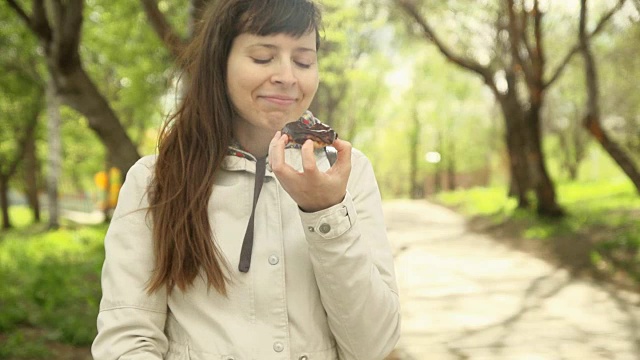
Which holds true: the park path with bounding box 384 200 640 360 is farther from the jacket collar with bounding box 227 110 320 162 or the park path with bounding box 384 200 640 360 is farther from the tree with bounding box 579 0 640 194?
Result: the jacket collar with bounding box 227 110 320 162

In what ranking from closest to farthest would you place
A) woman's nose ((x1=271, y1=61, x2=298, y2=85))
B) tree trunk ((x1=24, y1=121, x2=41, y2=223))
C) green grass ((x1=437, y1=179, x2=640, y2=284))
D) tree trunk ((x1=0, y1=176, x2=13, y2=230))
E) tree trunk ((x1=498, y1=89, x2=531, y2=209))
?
woman's nose ((x1=271, y1=61, x2=298, y2=85))
green grass ((x1=437, y1=179, x2=640, y2=284))
tree trunk ((x1=498, y1=89, x2=531, y2=209))
tree trunk ((x1=24, y1=121, x2=41, y2=223))
tree trunk ((x1=0, y1=176, x2=13, y2=230))

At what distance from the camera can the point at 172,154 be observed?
6.18 feet

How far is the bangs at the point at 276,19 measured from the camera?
5.83ft

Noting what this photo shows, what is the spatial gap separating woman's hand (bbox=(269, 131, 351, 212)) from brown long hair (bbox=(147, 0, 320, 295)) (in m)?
0.27

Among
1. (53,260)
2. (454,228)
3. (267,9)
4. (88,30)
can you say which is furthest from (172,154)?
(88,30)

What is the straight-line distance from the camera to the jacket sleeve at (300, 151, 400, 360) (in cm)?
159

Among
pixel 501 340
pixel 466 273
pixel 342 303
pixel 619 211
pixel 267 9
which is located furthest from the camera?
pixel 619 211

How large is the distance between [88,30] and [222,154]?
19.1 metres

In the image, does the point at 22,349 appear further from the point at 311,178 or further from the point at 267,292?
the point at 311,178

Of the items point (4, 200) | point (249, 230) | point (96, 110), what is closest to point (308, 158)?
point (249, 230)

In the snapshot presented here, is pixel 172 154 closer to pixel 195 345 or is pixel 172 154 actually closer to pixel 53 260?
pixel 195 345

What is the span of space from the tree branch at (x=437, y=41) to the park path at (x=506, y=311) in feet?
11.4

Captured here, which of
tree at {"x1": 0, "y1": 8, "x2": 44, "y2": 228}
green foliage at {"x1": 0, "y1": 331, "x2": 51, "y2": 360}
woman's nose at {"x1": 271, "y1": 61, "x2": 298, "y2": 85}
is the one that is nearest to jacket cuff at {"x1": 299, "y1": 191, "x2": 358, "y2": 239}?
woman's nose at {"x1": 271, "y1": 61, "x2": 298, "y2": 85}

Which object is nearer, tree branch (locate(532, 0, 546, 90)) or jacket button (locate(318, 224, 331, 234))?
jacket button (locate(318, 224, 331, 234))
